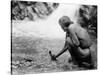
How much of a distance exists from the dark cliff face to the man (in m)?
0.24

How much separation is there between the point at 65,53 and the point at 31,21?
696mm

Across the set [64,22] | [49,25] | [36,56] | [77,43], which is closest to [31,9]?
[49,25]

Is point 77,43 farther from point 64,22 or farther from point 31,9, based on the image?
point 31,9

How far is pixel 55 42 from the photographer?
290 cm

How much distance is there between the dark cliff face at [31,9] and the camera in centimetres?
269

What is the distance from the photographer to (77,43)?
9.81 ft

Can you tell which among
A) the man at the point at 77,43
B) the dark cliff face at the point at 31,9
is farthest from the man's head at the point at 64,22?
the dark cliff face at the point at 31,9

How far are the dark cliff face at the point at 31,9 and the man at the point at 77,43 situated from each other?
0.79 ft

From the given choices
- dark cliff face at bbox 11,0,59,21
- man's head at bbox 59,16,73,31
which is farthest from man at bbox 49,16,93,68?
dark cliff face at bbox 11,0,59,21

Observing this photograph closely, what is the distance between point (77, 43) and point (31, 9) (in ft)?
2.81

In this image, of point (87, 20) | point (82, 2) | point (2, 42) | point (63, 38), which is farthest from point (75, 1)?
point (2, 42)

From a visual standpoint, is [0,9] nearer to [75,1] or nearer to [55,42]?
[55,42]

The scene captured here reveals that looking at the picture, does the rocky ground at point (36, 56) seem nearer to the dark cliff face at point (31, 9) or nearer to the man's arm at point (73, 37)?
the man's arm at point (73, 37)

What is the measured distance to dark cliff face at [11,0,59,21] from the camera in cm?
269
